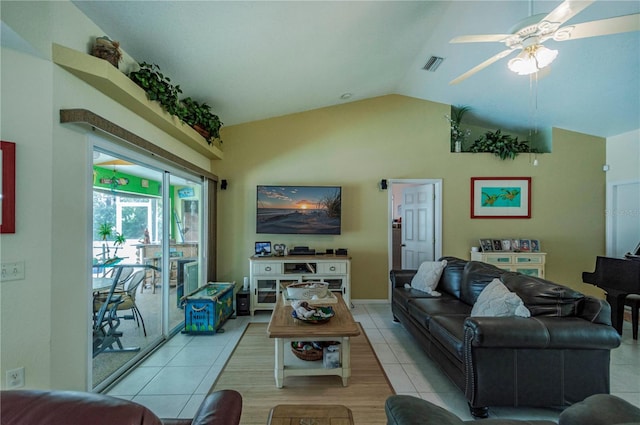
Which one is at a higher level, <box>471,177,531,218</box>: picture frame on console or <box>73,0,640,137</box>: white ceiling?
<box>73,0,640,137</box>: white ceiling

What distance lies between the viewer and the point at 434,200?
15.3 feet

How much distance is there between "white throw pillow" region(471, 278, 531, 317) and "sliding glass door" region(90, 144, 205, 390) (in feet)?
10.2

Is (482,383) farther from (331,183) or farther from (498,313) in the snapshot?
(331,183)

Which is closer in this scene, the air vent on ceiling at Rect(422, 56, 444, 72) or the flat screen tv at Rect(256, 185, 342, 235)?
the air vent on ceiling at Rect(422, 56, 444, 72)

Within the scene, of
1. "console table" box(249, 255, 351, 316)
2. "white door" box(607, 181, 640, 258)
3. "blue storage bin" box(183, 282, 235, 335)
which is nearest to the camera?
"blue storage bin" box(183, 282, 235, 335)

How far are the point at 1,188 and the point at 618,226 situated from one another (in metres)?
7.22

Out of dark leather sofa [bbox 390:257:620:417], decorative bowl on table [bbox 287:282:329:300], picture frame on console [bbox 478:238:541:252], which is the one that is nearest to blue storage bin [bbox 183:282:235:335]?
decorative bowl on table [bbox 287:282:329:300]

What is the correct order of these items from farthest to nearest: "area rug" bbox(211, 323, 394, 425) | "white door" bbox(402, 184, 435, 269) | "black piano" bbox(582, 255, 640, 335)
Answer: "white door" bbox(402, 184, 435, 269)
"black piano" bbox(582, 255, 640, 335)
"area rug" bbox(211, 323, 394, 425)

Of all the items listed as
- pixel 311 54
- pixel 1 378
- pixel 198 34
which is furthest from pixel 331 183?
pixel 1 378

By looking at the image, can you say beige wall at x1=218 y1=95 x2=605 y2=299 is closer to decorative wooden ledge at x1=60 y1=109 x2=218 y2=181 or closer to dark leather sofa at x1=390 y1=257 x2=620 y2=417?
decorative wooden ledge at x1=60 y1=109 x2=218 y2=181

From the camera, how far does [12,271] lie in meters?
1.64

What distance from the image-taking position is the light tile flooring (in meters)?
2.05

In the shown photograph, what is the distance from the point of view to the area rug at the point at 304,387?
1977 mm

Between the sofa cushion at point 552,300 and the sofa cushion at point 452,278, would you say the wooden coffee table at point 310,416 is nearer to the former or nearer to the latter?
the sofa cushion at point 552,300
